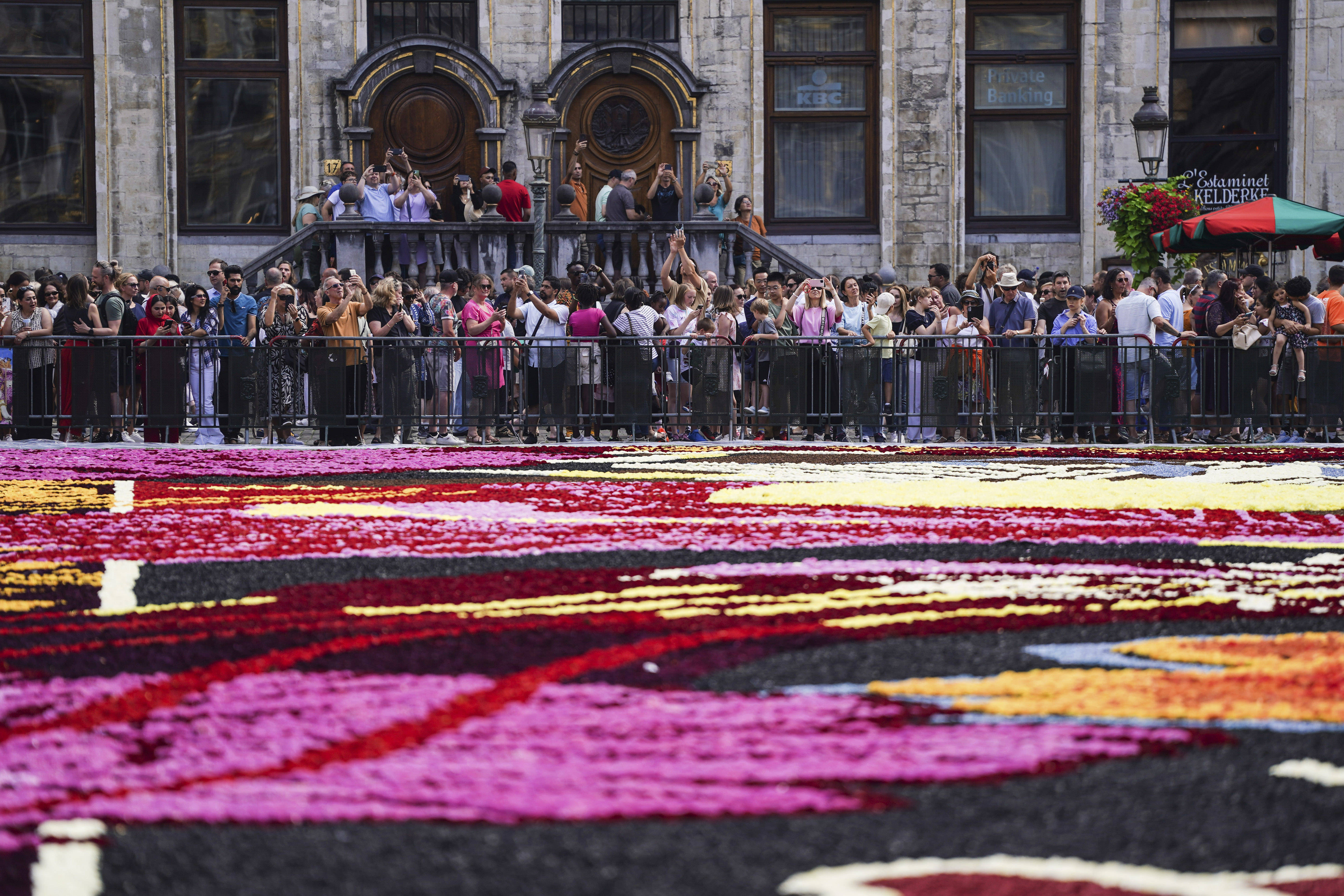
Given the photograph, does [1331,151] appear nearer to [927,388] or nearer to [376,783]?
[927,388]

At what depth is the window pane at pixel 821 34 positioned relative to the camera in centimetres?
2970

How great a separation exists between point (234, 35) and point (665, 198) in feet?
30.9

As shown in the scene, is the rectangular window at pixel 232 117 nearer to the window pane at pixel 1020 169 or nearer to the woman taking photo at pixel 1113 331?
the window pane at pixel 1020 169

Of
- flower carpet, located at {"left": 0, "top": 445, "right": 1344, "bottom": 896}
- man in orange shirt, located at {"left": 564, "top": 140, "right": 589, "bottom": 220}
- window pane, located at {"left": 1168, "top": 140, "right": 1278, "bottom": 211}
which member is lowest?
flower carpet, located at {"left": 0, "top": 445, "right": 1344, "bottom": 896}

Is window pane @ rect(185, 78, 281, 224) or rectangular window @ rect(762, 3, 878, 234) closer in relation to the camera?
window pane @ rect(185, 78, 281, 224)

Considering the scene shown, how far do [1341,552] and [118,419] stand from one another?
1232 cm

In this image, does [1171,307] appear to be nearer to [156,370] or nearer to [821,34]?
[156,370]

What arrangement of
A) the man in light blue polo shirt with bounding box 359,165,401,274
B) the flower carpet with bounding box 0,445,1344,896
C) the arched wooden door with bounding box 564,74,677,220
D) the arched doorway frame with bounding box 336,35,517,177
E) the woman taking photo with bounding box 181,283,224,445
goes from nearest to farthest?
the flower carpet with bounding box 0,445,1344,896 → the woman taking photo with bounding box 181,283,224,445 → the man in light blue polo shirt with bounding box 359,165,401,274 → the arched doorway frame with bounding box 336,35,517,177 → the arched wooden door with bounding box 564,74,677,220

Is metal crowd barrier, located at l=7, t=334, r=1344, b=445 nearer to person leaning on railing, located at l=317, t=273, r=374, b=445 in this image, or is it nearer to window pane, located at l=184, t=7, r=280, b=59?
person leaning on railing, located at l=317, t=273, r=374, b=445

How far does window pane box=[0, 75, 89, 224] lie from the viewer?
95.9 feet

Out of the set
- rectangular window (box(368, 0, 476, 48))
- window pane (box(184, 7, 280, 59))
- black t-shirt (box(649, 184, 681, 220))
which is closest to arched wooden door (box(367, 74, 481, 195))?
rectangular window (box(368, 0, 476, 48))

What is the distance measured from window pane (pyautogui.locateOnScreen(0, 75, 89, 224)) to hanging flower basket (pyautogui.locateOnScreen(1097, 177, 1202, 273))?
54.7ft

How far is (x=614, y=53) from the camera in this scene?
29.2 meters

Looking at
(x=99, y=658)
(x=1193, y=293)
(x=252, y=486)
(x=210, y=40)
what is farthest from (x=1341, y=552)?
(x=210, y=40)
